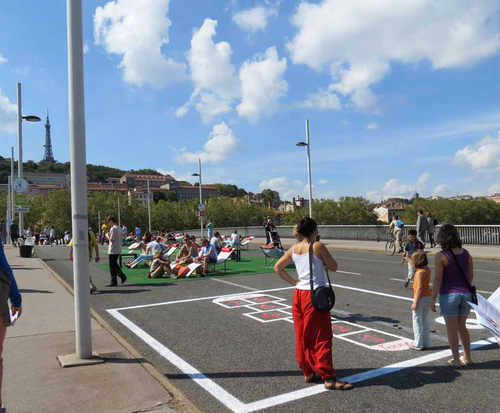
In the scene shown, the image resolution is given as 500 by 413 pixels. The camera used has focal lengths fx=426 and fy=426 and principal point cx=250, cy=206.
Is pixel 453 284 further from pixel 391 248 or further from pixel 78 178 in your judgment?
pixel 391 248

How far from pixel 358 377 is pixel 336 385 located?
1.47 ft

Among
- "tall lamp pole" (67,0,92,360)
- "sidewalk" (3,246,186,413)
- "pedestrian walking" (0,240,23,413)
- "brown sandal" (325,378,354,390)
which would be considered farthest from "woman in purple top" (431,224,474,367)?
"pedestrian walking" (0,240,23,413)

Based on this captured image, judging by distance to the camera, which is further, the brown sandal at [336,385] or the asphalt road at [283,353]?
the brown sandal at [336,385]

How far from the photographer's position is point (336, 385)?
4090 mm

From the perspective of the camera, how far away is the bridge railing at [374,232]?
21031mm

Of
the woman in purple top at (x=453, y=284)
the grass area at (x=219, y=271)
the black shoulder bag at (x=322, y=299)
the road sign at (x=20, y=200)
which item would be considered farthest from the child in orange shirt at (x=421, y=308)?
the road sign at (x=20, y=200)

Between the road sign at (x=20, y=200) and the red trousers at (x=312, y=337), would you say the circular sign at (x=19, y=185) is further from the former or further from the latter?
the red trousers at (x=312, y=337)

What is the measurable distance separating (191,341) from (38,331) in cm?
237

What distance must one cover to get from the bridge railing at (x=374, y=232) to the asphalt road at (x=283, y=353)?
12679 mm

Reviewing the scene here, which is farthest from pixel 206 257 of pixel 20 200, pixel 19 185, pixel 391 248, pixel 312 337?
pixel 20 200

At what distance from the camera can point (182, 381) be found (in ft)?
14.7

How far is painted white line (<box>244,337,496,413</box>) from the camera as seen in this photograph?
3.85m

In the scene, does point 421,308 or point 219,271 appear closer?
point 421,308

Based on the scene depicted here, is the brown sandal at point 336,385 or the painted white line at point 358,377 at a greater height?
the brown sandal at point 336,385
